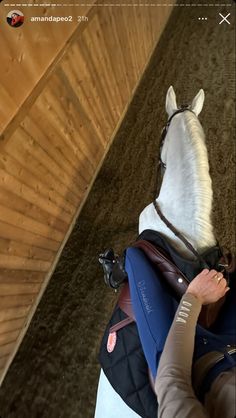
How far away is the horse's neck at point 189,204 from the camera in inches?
42.3

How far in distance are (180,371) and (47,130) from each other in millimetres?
1166

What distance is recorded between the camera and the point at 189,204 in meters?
1.11

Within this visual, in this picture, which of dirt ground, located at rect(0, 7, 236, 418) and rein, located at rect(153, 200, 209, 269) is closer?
rein, located at rect(153, 200, 209, 269)

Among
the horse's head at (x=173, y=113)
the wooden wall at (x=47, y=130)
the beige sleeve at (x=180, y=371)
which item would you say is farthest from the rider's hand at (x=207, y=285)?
the wooden wall at (x=47, y=130)

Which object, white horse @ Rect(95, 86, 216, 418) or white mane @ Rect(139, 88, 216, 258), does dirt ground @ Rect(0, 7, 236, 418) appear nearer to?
white horse @ Rect(95, 86, 216, 418)

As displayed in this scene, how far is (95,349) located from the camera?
170 cm

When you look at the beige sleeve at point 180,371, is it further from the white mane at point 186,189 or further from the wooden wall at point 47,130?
the wooden wall at point 47,130

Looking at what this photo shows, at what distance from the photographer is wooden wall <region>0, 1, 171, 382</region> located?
1.36 meters

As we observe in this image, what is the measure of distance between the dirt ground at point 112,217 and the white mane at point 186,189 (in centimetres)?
67

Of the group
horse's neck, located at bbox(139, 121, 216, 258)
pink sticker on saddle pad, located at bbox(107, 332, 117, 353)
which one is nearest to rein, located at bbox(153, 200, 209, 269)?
horse's neck, located at bbox(139, 121, 216, 258)

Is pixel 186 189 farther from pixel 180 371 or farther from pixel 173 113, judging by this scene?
pixel 180 371

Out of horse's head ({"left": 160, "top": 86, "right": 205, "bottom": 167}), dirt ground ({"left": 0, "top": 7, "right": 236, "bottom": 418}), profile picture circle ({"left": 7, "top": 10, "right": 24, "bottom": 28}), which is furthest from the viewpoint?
dirt ground ({"left": 0, "top": 7, "right": 236, "bottom": 418})

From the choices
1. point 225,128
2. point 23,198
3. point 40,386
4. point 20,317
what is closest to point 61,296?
point 20,317

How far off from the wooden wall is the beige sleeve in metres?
0.82
